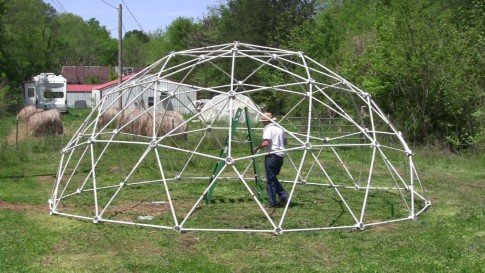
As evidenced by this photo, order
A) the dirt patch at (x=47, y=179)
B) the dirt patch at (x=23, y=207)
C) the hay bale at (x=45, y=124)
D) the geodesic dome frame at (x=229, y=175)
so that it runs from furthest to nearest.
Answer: the hay bale at (x=45, y=124) < the dirt patch at (x=47, y=179) < the dirt patch at (x=23, y=207) < the geodesic dome frame at (x=229, y=175)

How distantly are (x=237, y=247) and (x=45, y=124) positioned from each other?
1761 centimetres

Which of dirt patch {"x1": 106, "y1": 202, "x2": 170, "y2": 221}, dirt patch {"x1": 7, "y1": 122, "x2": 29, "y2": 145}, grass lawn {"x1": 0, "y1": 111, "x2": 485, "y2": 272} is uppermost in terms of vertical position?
grass lawn {"x1": 0, "y1": 111, "x2": 485, "y2": 272}

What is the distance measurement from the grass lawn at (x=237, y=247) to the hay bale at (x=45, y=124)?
13.0 metres

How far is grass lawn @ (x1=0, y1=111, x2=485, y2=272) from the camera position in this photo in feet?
27.6

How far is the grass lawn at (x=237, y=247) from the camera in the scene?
8.40 m

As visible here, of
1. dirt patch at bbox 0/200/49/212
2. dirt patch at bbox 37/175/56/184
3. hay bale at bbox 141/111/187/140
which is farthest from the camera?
hay bale at bbox 141/111/187/140

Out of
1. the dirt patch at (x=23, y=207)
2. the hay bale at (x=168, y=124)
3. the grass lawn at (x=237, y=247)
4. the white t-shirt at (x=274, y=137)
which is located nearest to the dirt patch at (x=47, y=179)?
the grass lawn at (x=237, y=247)

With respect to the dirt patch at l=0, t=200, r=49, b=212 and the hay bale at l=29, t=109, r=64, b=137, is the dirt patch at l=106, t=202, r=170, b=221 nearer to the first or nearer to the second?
the dirt patch at l=0, t=200, r=49, b=212

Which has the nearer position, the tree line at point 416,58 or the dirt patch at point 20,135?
the tree line at point 416,58

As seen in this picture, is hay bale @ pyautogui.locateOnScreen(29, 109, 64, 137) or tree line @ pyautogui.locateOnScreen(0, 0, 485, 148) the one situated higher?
tree line @ pyautogui.locateOnScreen(0, 0, 485, 148)

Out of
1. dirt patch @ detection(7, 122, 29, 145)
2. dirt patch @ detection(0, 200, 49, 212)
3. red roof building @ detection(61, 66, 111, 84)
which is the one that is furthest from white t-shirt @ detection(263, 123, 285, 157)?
red roof building @ detection(61, 66, 111, 84)

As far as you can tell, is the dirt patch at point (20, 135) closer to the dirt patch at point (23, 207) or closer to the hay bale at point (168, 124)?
the hay bale at point (168, 124)

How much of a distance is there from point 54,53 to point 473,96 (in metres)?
55.3

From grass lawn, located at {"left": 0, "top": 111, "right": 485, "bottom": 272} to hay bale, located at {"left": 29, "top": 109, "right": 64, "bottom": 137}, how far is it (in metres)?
13.0
